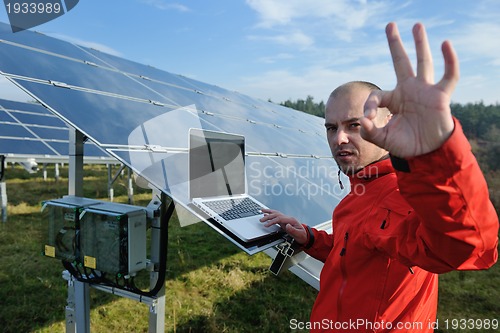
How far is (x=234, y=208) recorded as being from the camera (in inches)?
103

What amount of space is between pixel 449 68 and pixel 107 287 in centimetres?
287

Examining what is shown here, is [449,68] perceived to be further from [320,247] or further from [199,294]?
[199,294]

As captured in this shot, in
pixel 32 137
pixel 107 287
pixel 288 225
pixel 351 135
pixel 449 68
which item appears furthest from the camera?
pixel 32 137

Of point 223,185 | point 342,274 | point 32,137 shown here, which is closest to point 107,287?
point 223,185

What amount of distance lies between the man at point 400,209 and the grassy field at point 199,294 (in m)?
2.94

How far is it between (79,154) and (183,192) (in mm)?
1211

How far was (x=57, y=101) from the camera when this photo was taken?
2799 millimetres

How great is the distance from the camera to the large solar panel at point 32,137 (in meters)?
7.76

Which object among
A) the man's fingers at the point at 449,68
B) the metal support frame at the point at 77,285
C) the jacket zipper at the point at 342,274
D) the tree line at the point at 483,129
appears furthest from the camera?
the tree line at the point at 483,129

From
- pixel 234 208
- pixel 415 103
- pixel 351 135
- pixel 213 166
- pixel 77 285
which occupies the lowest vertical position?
pixel 77 285

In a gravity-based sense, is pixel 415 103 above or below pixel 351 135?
above

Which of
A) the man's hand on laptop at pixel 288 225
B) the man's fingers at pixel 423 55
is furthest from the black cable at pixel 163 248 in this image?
the man's fingers at pixel 423 55

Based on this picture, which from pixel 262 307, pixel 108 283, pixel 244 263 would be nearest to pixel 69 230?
pixel 108 283

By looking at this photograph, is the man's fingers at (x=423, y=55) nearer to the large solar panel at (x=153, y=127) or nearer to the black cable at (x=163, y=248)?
the large solar panel at (x=153, y=127)
